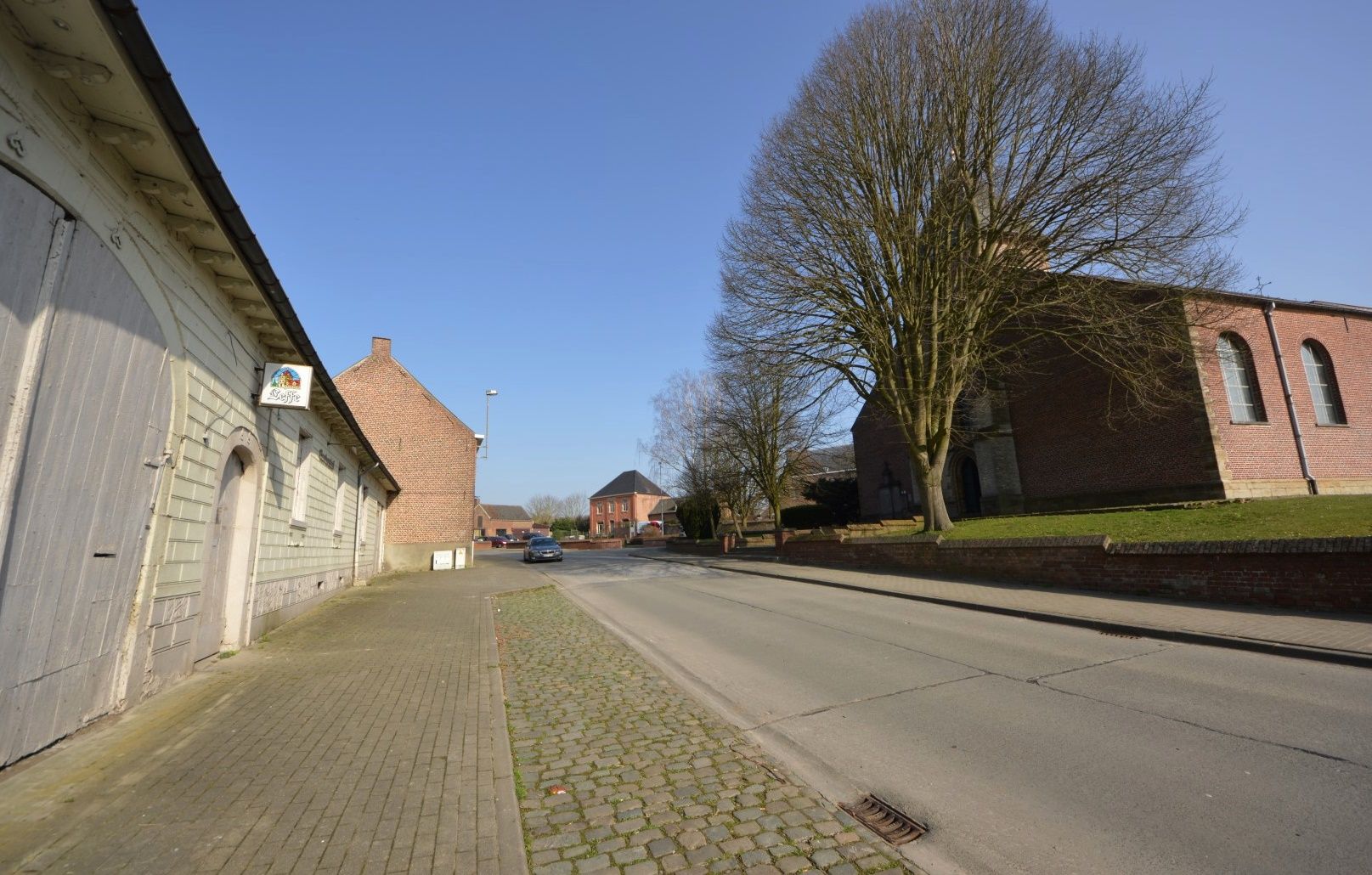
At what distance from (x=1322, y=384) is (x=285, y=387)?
31.2 m

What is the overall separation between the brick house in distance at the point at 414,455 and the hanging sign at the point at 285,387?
63.9 feet

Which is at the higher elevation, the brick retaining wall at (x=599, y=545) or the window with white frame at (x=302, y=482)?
the window with white frame at (x=302, y=482)

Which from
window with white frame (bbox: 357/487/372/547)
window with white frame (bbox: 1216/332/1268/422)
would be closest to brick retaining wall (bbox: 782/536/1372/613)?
window with white frame (bbox: 1216/332/1268/422)

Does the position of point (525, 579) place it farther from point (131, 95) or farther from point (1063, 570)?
point (131, 95)

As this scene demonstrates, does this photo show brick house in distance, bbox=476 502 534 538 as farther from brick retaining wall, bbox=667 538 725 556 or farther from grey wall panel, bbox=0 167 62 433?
grey wall panel, bbox=0 167 62 433

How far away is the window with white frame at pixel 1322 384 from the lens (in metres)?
21.3

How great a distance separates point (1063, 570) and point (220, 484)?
13444 millimetres

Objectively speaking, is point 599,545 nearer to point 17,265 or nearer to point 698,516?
point 698,516

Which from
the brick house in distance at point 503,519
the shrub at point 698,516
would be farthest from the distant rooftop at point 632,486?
the shrub at point 698,516

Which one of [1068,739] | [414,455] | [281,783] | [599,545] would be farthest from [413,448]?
[599,545]

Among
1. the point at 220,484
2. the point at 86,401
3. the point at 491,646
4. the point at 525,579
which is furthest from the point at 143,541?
the point at 525,579

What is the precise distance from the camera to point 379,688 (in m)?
6.06

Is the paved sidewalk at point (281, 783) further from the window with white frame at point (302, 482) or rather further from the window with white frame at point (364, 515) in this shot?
the window with white frame at point (364, 515)

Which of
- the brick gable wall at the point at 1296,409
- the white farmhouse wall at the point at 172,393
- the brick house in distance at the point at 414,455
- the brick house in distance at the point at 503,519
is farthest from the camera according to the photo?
the brick house in distance at the point at 503,519
